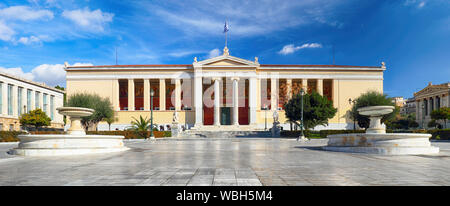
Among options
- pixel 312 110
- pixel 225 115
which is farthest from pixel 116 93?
pixel 312 110

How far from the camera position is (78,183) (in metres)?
5.64

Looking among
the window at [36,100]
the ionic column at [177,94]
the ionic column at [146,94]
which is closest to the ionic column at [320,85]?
the ionic column at [177,94]

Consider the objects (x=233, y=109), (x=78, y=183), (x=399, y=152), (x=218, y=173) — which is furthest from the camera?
(x=233, y=109)

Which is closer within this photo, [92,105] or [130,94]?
[92,105]

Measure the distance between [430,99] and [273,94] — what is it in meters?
52.0

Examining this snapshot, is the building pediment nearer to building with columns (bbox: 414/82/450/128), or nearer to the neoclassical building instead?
the neoclassical building

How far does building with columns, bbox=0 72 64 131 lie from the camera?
4903 centimetres

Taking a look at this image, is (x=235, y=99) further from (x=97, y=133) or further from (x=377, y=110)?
(x=377, y=110)

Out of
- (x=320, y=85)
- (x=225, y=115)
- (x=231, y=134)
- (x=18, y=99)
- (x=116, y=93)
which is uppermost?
(x=320, y=85)

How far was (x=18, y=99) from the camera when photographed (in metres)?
54.0

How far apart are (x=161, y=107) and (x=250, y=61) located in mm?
18871
